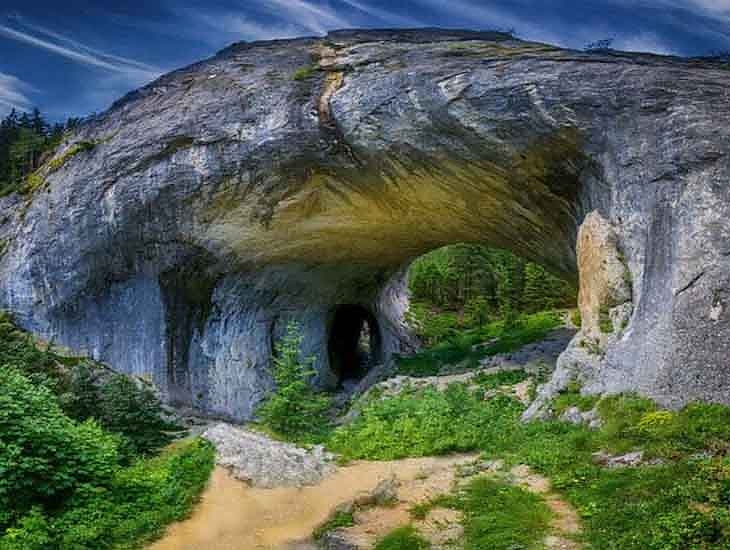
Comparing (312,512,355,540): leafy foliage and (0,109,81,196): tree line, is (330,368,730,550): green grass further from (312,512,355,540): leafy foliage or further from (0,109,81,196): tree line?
(0,109,81,196): tree line

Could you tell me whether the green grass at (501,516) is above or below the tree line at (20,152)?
below

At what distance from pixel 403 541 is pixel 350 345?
25749 mm

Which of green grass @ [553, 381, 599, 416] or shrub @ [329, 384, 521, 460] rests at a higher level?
green grass @ [553, 381, 599, 416]

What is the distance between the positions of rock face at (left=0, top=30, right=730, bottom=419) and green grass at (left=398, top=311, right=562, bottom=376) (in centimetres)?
386

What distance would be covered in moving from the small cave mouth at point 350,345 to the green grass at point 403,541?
67.3 feet

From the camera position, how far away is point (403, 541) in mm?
8312

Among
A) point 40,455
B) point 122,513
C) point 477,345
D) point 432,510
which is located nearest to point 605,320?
point 432,510

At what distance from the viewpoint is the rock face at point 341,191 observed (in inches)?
486

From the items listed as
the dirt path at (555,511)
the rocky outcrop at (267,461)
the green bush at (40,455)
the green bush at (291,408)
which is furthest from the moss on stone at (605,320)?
the green bush at (40,455)

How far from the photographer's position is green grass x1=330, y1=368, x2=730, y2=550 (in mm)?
7047

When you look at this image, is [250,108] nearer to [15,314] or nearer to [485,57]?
[485,57]

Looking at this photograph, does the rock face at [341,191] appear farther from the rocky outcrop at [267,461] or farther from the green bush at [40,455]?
the green bush at [40,455]

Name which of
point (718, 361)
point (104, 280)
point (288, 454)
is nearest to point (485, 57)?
point (718, 361)

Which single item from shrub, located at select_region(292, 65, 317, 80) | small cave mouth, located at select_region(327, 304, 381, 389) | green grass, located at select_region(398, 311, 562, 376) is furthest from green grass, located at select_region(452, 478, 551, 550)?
small cave mouth, located at select_region(327, 304, 381, 389)
